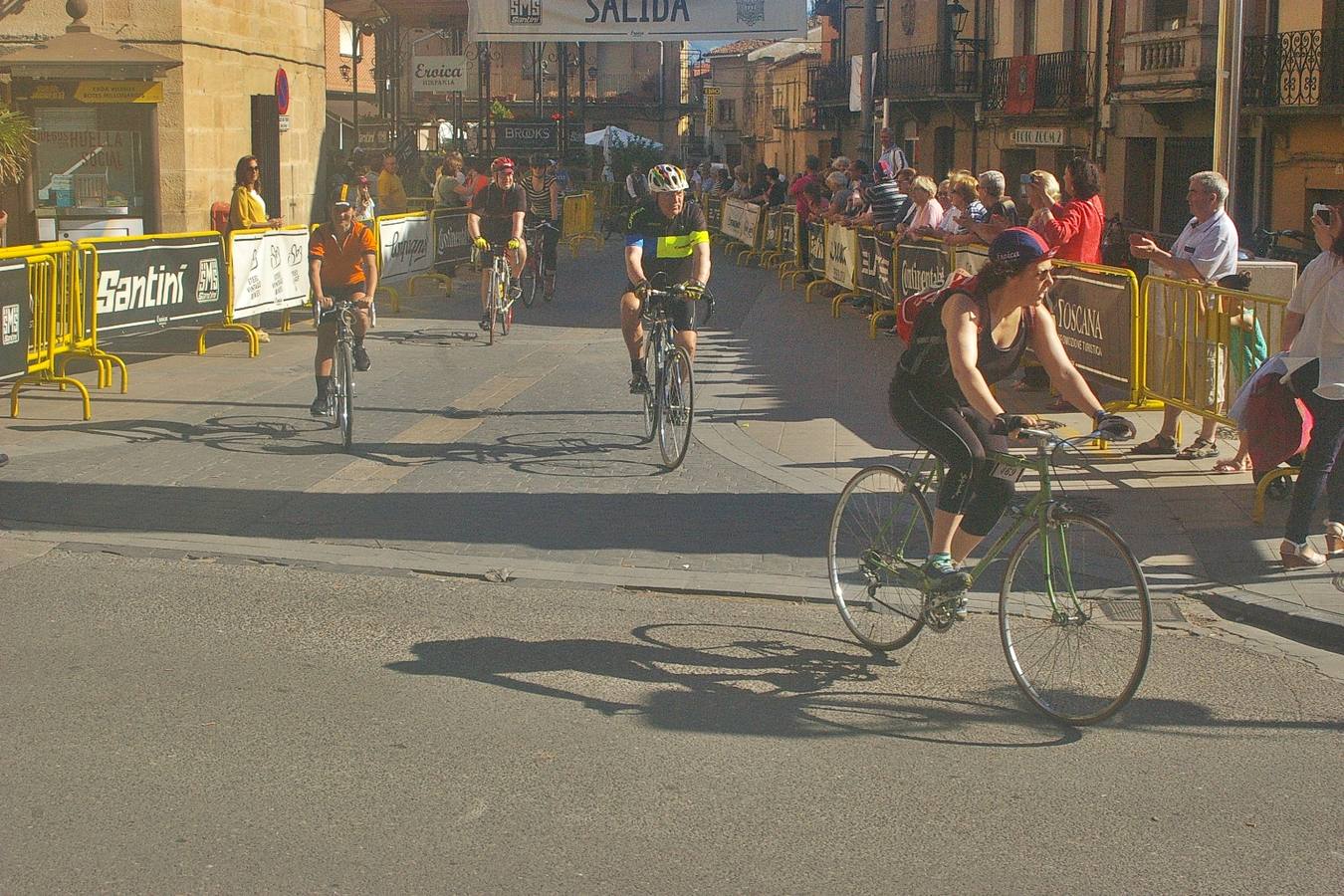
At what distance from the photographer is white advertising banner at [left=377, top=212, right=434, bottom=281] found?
63.6 feet

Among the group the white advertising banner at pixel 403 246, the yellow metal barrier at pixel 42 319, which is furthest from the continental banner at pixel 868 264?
the yellow metal barrier at pixel 42 319

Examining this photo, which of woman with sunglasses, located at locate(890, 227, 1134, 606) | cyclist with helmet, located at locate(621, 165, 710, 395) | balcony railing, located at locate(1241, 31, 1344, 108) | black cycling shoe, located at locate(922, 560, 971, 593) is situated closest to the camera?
woman with sunglasses, located at locate(890, 227, 1134, 606)

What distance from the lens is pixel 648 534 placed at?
26.4 feet

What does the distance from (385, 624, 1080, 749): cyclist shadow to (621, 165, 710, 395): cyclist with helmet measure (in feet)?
13.3

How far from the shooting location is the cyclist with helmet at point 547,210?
2055 cm

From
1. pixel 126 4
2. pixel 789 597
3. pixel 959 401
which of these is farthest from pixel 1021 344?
pixel 126 4

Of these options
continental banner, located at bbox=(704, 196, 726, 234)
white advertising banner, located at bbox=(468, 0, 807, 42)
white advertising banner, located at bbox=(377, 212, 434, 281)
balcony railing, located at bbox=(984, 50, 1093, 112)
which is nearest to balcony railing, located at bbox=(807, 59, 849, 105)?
balcony railing, located at bbox=(984, 50, 1093, 112)

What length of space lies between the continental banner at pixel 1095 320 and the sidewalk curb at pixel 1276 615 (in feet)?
12.1

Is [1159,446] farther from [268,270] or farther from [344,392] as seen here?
[268,270]

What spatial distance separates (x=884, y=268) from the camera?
17062mm

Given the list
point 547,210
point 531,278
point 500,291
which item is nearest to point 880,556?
point 500,291

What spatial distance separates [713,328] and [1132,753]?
1299 cm

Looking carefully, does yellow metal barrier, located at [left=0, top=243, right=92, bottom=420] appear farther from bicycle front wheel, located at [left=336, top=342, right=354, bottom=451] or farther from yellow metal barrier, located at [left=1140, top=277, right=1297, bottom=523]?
yellow metal barrier, located at [left=1140, top=277, right=1297, bottom=523]

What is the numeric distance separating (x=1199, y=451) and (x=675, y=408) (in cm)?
328
